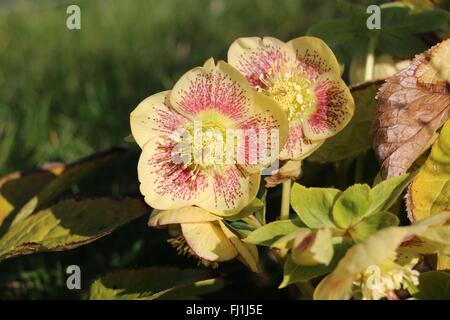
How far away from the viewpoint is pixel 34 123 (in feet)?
6.05

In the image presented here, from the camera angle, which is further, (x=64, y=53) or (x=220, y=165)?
(x=64, y=53)

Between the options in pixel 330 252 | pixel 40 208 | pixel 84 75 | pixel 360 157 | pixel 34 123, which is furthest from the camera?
pixel 84 75

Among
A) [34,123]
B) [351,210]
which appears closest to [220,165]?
[351,210]

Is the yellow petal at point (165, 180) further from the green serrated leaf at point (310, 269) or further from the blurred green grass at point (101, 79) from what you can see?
the blurred green grass at point (101, 79)

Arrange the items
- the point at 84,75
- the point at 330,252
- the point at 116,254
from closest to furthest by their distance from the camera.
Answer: the point at 330,252 → the point at 116,254 → the point at 84,75

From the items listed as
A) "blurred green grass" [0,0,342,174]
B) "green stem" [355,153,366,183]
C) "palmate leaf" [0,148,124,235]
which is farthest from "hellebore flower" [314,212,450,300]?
"blurred green grass" [0,0,342,174]

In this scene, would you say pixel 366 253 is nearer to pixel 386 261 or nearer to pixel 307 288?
pixel 386 261

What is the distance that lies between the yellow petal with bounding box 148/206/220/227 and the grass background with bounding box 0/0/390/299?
A: 0.39m

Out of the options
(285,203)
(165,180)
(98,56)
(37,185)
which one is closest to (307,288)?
(285,203)

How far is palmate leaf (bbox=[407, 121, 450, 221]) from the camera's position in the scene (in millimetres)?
872

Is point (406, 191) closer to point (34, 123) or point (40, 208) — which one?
point (40, 208)

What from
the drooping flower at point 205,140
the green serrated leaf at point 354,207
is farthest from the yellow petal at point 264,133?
the green serrated leaf at point 354,207

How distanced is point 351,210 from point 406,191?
14 cm

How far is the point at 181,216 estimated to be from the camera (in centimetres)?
85
